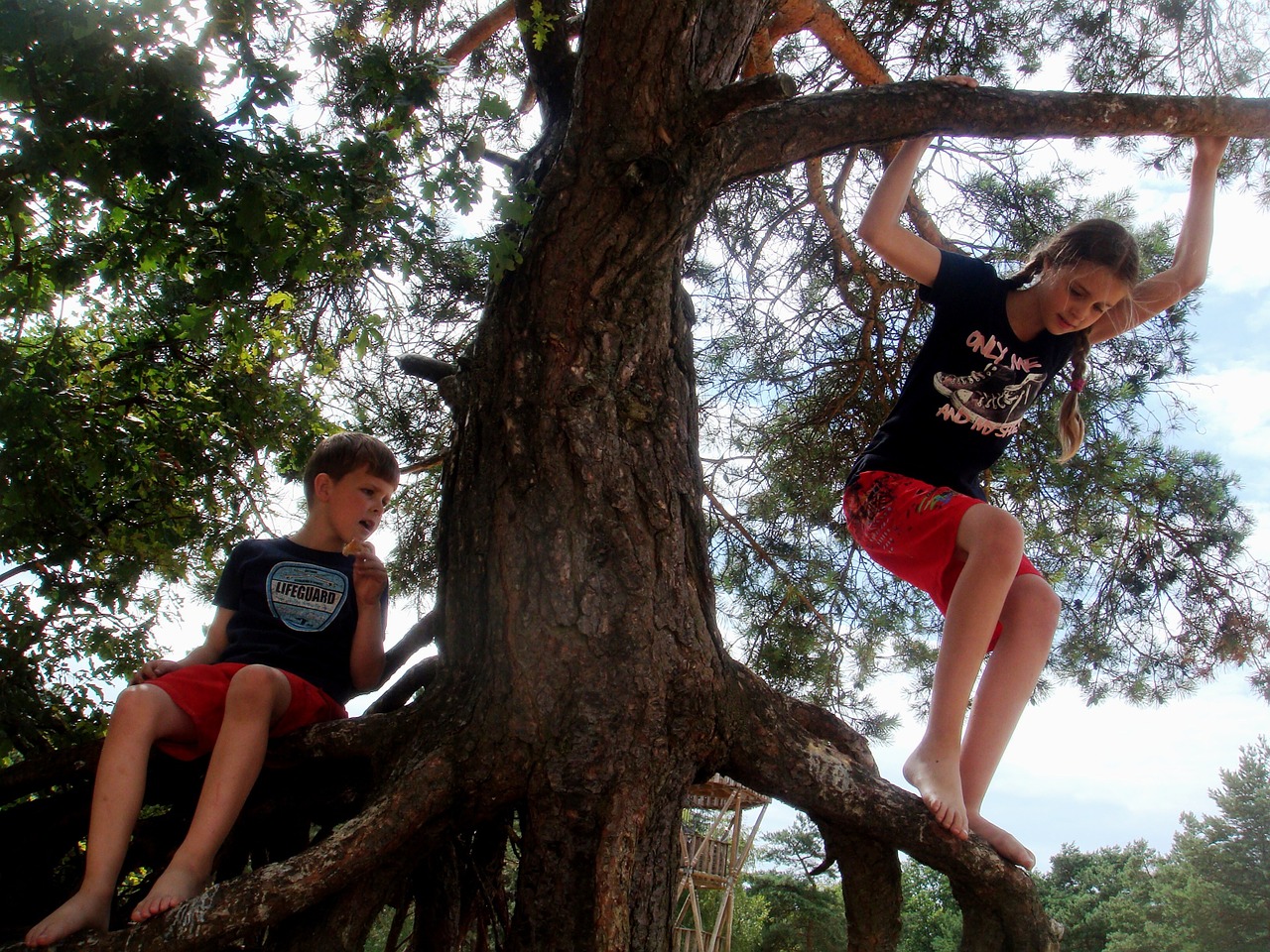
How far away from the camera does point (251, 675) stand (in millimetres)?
1962

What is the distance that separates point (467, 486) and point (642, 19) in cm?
A: 106

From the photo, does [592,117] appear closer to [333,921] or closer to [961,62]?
[333,921]

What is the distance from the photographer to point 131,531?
8.46 feet

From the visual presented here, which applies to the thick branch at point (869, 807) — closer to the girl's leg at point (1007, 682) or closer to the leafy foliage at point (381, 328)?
the girl's leg at point (1007, 682)

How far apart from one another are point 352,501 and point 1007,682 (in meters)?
1.66

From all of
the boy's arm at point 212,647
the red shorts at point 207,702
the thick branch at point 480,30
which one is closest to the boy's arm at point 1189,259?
the red shorts at point 207,702

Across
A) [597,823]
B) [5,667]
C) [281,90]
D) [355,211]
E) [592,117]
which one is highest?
[592,117]

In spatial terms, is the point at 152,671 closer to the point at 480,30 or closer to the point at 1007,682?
the point at 1007,682

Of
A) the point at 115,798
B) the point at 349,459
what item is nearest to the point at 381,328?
the point at 349,459

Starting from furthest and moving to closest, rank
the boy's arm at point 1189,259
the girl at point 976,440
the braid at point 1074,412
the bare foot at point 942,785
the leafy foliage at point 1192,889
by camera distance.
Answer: the leafy foliage at point 1192,889
the braid at point 1074,412
the boy's arm at point 1189,259
the girl at point 976,440
the bare foot at point 942,785

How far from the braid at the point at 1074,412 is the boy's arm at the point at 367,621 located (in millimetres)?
1903

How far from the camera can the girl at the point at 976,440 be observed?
200 centimetres

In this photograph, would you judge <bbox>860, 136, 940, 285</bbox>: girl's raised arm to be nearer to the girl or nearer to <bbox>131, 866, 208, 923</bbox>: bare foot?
the girl

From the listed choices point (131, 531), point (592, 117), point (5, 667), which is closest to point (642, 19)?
point (592, 117)
